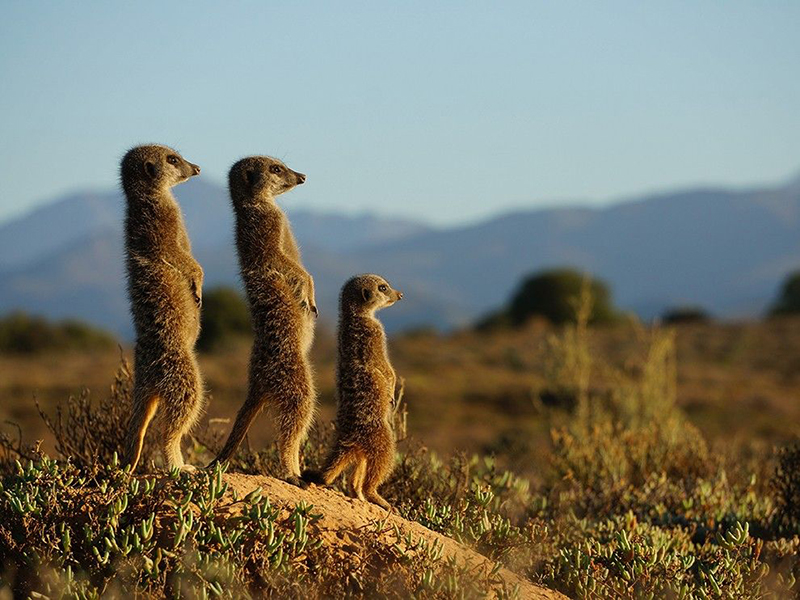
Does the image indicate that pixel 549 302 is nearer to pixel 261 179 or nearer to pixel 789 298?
pixel 789 298

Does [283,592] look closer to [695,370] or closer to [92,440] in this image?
[92,440]

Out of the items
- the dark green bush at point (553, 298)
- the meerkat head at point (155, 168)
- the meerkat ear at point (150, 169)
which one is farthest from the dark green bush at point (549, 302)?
the meerkat ear at point (150, 169)

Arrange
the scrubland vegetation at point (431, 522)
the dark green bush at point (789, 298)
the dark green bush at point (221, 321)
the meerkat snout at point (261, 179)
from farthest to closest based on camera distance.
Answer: the dark green bush at point (789, 298), the dark green bush at point (221, 321), the meerkat snout at point (261, 179), the scrubland vegetation at point (431, 522)

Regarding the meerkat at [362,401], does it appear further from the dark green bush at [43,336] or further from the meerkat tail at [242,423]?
the dark green bush at [43,336]

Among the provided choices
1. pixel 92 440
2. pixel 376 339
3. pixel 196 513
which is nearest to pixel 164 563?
pixel 196 513

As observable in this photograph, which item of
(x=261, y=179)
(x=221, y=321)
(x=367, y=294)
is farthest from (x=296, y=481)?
(x=221, y=321)

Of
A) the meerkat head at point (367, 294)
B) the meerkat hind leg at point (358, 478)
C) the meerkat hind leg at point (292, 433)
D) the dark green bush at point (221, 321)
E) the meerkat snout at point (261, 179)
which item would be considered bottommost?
the dark green bush at point (221, 321)

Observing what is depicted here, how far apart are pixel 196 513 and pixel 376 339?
155cm

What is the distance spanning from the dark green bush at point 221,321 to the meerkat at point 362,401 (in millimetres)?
36162

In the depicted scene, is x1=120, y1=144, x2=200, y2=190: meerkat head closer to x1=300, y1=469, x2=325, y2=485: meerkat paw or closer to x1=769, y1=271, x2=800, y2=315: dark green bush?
x1=300, y1=469, x2=325, y2=485: meerkat paw

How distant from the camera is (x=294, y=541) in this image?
545 cm

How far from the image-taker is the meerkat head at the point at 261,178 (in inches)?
261

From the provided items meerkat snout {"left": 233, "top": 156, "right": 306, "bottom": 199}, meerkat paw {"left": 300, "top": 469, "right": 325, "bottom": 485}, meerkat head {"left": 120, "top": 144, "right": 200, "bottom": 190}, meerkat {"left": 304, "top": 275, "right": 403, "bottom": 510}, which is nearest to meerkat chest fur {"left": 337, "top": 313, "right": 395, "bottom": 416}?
meerkat {"left": 304, "top": 275, "right": 403, "bottom": 510}

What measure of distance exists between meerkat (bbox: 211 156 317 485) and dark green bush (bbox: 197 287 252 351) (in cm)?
3617
